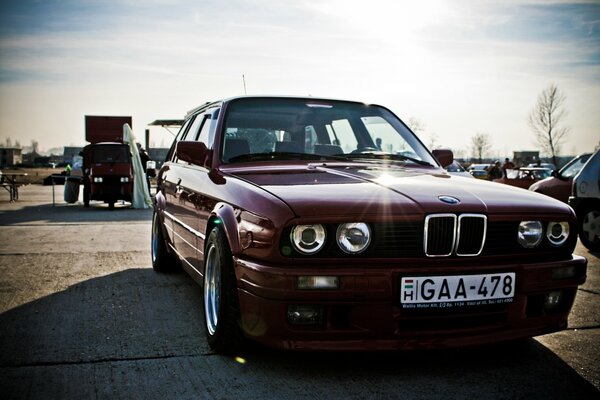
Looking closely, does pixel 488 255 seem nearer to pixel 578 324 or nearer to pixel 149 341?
pixel 578 324

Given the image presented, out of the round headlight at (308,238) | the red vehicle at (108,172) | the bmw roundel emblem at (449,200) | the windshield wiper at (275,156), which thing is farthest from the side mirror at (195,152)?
the red vehicle at (108,172)

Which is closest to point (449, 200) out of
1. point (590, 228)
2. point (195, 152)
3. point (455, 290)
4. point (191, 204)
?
point (455, 290)

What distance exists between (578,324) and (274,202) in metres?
2.54

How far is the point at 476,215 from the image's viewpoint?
2.95 meters

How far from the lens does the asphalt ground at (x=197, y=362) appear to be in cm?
280

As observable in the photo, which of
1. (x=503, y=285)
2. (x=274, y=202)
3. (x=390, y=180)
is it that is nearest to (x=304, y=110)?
(x=390, y=180)

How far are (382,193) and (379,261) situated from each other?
40 cm

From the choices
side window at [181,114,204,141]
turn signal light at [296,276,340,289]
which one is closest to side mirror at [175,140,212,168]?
side window at [181,114,204,141]

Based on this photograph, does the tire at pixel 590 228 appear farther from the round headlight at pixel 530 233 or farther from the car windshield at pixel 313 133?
the round headlight at pixel 530 233

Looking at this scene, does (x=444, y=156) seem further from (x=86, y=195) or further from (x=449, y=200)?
(x=86, y=195)

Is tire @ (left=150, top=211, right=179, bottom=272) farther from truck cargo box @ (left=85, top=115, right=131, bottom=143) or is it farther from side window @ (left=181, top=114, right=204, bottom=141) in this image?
truck cargo box @ (left=85, top=115, right=131, bottom=143)

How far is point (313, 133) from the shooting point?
4.40 metres

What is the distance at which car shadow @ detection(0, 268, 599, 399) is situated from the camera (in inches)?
110

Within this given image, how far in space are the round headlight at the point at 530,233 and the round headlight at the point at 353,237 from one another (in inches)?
34.8
